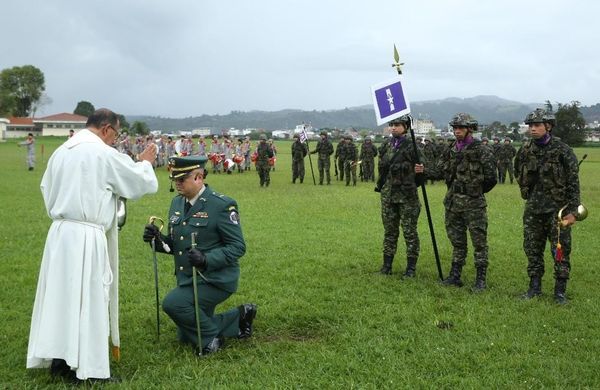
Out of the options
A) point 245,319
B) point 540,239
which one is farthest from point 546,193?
point 245,319

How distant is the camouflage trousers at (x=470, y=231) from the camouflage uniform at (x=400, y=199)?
1.75 feet

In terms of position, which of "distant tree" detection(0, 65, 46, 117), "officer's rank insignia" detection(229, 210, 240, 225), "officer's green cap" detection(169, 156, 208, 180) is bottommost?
"officer's rank insignia" detection(229, 210, 240, 225)

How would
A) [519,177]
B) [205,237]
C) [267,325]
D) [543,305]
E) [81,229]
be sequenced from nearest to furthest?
1. [81,229]
2. [205,237]
3. [267,325]
4. [543,305]
5. [519,177]

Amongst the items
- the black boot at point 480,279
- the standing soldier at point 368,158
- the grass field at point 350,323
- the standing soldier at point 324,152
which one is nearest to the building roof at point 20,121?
the standing soldier at point 368,158

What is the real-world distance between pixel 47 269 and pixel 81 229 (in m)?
0.41

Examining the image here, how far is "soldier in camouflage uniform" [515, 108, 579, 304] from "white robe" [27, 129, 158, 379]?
4.76 m

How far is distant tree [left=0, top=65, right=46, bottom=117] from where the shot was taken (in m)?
106

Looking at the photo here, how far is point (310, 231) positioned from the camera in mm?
11258

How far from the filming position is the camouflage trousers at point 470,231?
7.13 m

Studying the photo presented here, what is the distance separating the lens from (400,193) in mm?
7738

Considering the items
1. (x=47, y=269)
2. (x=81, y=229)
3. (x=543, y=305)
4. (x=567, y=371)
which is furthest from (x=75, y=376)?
(x=543, y=305)

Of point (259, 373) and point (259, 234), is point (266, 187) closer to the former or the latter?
point (259, 234)

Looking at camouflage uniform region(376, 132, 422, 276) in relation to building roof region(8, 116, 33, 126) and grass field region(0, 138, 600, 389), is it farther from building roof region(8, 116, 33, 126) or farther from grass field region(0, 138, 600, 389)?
building roof region(8, 116, 33, 126)

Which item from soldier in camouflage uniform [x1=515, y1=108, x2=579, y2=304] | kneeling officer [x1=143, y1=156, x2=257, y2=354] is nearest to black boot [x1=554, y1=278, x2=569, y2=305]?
soldier in camouflage uniform [x1=515, y1=108, x2=579, y2=304]
